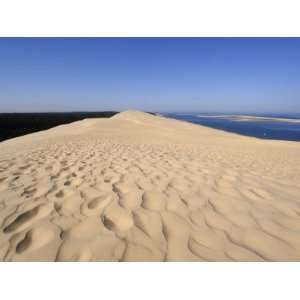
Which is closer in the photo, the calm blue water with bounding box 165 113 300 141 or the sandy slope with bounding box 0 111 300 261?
the sandy slope with bounding box 0 111 300 261

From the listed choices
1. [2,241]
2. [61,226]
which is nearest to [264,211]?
[61,226]

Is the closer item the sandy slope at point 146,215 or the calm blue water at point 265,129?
the sandy slope at point 146,215

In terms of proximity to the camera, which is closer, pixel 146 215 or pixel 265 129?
pixel 146 215

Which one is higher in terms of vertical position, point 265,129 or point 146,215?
point 146,215

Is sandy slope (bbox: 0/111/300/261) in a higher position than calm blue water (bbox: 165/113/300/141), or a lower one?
higher

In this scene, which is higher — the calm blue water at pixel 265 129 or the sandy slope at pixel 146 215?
the sandy slope at pixel 146 215

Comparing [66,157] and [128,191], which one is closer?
[128,191]
